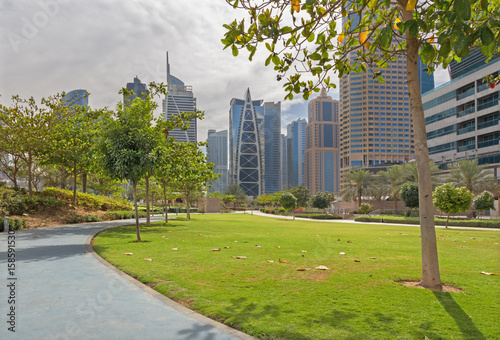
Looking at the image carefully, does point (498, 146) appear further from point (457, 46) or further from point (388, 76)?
point (388, 76)

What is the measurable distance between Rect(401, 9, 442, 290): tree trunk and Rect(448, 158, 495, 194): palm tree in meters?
48.5

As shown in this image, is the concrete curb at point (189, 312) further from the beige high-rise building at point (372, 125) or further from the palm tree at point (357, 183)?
the beige high-rise building at point (372, 125)

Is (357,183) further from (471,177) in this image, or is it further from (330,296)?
(330,296)

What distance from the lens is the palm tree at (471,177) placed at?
46.6 m

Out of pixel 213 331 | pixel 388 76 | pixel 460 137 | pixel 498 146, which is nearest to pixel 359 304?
pixel 213 331

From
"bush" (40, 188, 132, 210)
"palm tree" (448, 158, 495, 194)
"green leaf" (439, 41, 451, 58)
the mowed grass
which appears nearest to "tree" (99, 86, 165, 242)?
the mowed grass

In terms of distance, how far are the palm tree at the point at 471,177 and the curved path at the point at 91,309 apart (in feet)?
168

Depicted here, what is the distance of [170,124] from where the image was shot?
920 inches

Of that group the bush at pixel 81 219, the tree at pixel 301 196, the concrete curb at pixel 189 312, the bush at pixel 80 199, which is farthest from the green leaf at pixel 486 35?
the tree at pixel 301 196

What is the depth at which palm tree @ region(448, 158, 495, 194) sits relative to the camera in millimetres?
46562

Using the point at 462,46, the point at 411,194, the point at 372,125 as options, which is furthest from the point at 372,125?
the point at 462,46

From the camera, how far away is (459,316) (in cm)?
425

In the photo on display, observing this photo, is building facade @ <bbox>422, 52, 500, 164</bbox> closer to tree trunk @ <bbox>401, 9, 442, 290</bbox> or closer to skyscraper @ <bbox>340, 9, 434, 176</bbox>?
tree trunk @ <bbox>401, 9, 442, 290</bbox>

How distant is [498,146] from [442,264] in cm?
6723
